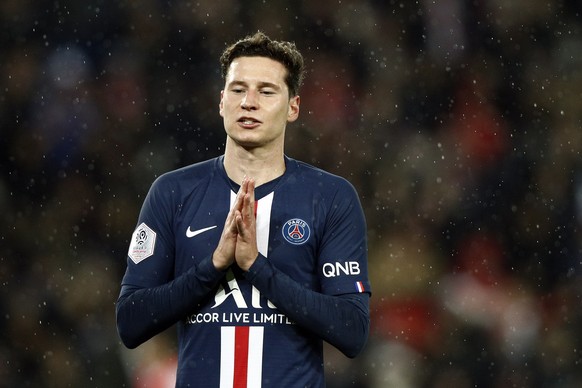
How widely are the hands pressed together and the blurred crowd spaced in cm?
301

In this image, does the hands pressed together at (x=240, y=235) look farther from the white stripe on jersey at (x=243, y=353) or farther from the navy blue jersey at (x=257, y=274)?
the white stripe on jersey at (x=243, y=353)

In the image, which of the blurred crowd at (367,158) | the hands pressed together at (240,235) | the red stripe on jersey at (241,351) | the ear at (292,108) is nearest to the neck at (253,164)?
the ear at (292,108)

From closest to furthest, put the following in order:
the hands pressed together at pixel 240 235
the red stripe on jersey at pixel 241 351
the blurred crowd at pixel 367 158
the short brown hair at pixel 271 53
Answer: the hands pressed together at pixel 240 235 < the red stripe on jersey at pixel 241 351 < the short brown hair at pixel 271 53 < the blurred crowd at pixel 367 158

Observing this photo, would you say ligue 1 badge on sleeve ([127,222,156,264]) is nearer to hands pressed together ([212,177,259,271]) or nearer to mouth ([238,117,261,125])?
hands pressed together ([212,177,259,271])

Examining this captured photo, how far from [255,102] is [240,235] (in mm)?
408

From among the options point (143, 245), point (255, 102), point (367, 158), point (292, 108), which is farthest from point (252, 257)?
point (367, 158)

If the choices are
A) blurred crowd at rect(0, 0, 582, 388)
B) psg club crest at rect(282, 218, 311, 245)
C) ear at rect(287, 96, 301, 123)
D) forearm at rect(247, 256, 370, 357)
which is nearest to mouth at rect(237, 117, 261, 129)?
ear at rect(287, 96, 301, 123)

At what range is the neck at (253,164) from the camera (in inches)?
111

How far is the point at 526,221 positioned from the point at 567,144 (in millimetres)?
588

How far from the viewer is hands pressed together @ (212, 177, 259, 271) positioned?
2.52 metres

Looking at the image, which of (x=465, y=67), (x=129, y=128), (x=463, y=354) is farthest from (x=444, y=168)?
(x=129, y=128)

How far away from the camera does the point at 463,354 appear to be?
5.57 meters

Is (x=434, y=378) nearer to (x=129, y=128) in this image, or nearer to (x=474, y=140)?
(x=474, y=140)

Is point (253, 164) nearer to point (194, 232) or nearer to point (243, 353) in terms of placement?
point (194, 232)
